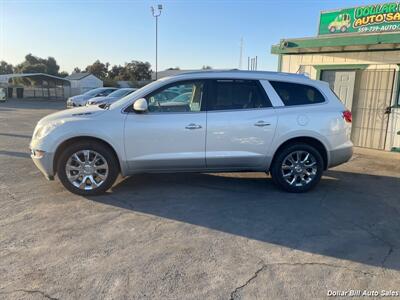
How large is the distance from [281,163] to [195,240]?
7.33ft

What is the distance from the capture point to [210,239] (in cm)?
382

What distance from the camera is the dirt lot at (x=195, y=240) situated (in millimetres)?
2975

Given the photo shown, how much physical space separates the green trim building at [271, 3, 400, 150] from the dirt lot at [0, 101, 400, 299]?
4.03 m

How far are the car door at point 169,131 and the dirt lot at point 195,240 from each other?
54cm

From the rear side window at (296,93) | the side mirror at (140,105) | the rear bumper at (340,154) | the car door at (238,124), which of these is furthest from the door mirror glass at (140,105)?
the rear bumper at (340,154)

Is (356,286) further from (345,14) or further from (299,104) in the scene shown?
(345,14)

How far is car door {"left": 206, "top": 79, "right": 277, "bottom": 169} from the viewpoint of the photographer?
5.14 metres

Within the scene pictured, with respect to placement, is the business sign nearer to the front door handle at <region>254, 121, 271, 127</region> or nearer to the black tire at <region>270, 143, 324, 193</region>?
the black tire at <region>270, 143, 324, 193</region>

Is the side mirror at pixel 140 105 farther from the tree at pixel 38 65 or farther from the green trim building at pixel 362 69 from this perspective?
the tree at pixel 38 65

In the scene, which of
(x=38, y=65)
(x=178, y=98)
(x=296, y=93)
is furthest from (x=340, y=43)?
(x=38, y=65)

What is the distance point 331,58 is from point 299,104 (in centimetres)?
563

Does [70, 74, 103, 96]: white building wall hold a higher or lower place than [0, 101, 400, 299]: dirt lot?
higher

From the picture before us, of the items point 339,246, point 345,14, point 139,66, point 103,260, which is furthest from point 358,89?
point 139,66

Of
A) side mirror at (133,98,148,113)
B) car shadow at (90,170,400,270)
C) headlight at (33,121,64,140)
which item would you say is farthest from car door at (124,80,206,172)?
headlight at (33,121,64,140)
